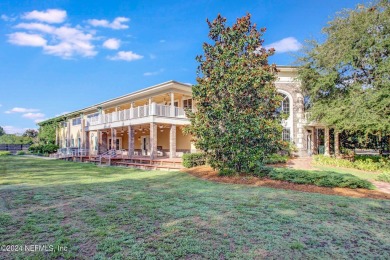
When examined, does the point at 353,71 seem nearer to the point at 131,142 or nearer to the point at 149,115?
the point at 149,115

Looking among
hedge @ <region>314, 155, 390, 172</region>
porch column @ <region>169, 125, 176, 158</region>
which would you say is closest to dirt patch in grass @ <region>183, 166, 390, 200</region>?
porch column @ <region>169, 125, 176, 158</region>

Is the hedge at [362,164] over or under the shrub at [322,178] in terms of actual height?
under

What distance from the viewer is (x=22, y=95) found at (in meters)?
38.9

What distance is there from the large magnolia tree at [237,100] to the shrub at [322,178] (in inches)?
47.5

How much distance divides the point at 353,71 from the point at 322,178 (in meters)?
12.0

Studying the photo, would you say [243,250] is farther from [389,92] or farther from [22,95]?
[22,95]

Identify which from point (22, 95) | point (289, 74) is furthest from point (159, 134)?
point (22, 95)

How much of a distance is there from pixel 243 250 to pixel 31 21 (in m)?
18.2

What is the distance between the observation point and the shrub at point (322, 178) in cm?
778

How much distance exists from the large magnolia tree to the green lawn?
10.2 ft

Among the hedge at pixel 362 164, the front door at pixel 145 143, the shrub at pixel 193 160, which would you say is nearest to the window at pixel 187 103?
the front door at pixel 145 143

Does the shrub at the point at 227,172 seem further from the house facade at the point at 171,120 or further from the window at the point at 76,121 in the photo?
the window at the point at 76,121

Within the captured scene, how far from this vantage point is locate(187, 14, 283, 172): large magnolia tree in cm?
963

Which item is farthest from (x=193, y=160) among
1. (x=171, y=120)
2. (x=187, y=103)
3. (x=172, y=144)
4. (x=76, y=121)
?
(x=76, y=121)
